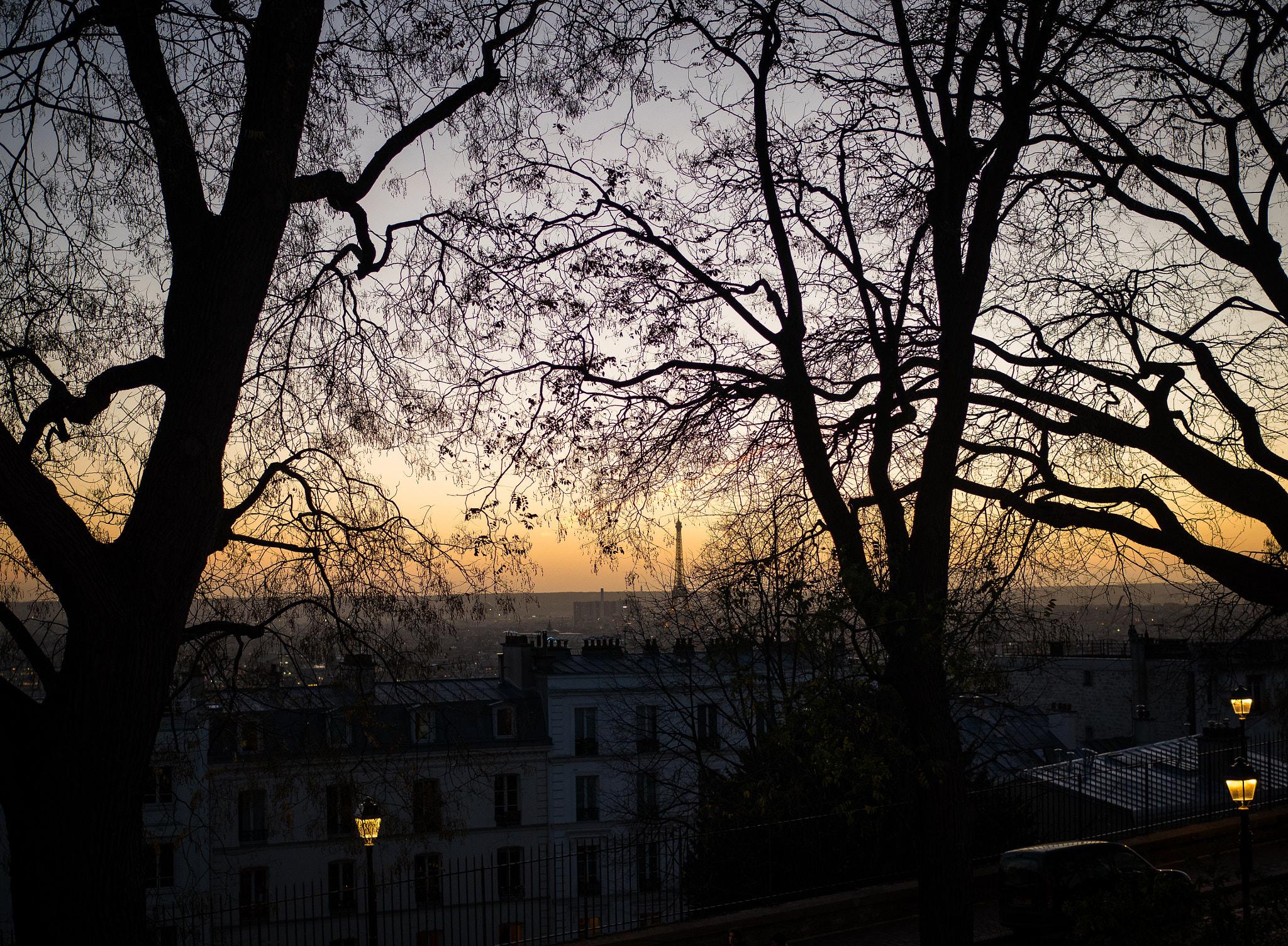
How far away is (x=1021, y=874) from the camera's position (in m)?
11.6

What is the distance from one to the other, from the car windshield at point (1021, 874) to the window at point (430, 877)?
6565mm

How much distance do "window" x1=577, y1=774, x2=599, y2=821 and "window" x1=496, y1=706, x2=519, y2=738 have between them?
Answer: 2.58m

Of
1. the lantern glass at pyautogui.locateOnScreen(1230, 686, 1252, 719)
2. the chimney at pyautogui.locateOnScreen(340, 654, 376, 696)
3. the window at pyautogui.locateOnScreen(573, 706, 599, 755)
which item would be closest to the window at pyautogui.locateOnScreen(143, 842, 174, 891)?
the chimney at pyautogui.locateOnScreen(340, 654, 376, 696)

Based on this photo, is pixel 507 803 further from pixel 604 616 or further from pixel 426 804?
pixel 426 804

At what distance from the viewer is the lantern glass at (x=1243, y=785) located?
11930mm

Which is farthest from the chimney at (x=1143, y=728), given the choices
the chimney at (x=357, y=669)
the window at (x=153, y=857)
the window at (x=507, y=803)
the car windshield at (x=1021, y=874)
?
the window at (x=153, y=857)

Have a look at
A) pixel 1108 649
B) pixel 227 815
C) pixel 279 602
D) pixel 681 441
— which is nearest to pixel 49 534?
pixel 279 602

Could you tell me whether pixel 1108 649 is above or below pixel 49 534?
below

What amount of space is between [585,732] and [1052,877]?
22042 millimetres

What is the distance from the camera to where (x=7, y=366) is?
6.78 meters

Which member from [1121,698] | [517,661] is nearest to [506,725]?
[517,661]

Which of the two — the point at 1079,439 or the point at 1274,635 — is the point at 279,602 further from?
the point at 1274,635

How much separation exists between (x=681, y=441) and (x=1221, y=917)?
5.75 m

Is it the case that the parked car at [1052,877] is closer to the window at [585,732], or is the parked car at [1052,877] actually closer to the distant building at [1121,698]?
the distant building at [1121,698]
